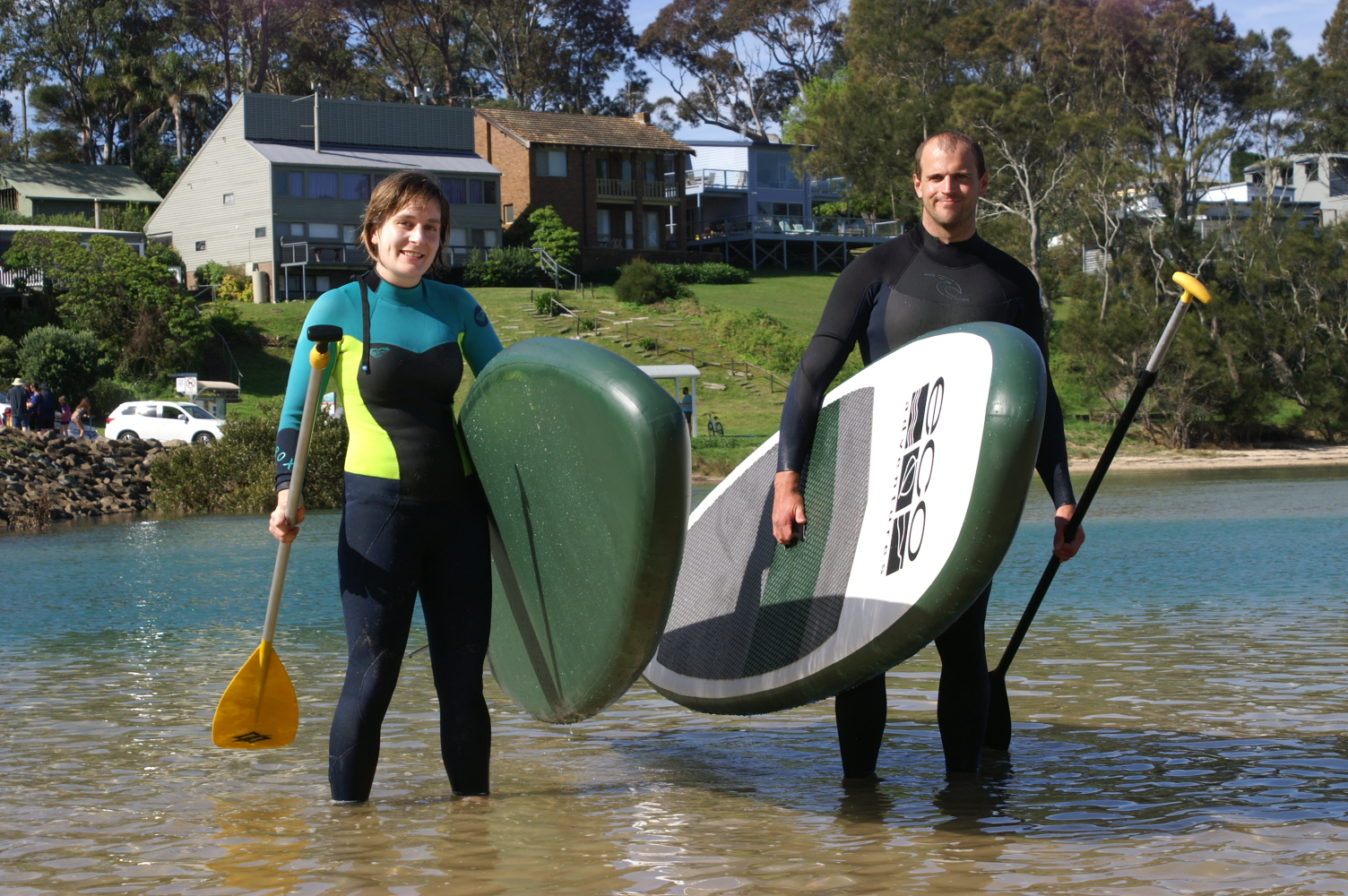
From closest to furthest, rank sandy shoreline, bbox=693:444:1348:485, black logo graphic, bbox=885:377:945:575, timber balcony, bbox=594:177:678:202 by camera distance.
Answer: black logo graphic, bbox=885:377:945:575 → sandy shoreline, bbox=693:444:1348:485 → timber balcony, bbox=594:177:678:202

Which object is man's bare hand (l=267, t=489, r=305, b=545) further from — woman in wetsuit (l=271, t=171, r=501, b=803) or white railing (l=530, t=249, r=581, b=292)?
white railing (l=530, t=249, r=581, b=292)

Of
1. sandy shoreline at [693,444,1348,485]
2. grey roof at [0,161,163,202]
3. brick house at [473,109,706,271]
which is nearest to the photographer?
sandy shoreline at [693,444,1348,485]

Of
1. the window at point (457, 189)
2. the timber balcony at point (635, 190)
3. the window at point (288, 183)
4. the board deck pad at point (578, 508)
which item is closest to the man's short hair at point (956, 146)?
the board deck pad at point (578, 508)

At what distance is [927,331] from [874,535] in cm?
60

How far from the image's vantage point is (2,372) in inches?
1118

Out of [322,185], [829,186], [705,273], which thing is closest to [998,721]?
[322,185]

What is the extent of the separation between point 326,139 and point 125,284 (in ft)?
42.4

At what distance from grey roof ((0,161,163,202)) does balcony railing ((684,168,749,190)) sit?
20578mm

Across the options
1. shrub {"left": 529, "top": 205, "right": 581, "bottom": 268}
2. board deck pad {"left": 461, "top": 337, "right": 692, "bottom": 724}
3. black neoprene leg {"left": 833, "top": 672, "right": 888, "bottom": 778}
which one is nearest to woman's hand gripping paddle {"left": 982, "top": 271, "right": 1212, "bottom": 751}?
black neoprene leg {"left": 833, "top": 672, "right": 888, "bottom": 778}

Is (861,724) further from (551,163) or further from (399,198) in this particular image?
(551,163)

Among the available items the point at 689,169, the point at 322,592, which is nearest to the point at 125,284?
the point at 322,592

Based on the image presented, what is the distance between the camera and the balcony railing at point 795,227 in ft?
174

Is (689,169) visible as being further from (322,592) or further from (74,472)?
(322,592)

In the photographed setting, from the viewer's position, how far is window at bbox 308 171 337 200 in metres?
41.5
